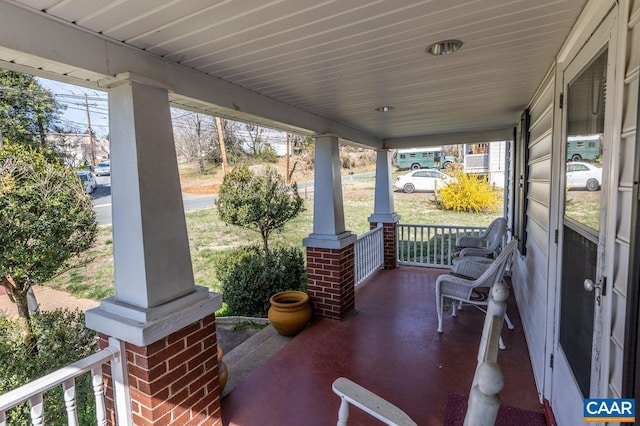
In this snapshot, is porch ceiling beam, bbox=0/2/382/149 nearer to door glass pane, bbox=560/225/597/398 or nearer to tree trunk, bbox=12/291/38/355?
door glass pane, bbox=560/225/597/398

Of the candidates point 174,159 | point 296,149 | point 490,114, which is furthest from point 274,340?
point 296,149

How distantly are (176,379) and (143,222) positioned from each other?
0.96 m

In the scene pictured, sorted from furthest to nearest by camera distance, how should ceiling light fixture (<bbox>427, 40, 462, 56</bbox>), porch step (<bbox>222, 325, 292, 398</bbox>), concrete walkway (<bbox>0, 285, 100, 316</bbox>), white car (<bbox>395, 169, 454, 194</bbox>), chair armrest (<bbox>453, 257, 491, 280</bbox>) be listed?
white car (<bbox>395, 169, 454, 194</bbox>), concrete walkway (<bbox>0, 285, 100, 316</bbox>), chair armrest (<bbox>453, 257, 491, 280</bbox>), porch step (<bbox>222, 325, 292, 398</bbox>), ceiling light fixture (<bbox>427, 40, 462, 56</bbox>)

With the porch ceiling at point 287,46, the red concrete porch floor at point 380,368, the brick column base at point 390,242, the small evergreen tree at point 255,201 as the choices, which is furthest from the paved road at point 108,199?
the brick column base at point 390,242

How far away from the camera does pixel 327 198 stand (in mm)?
3979

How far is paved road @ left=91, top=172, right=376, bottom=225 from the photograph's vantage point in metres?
6.80

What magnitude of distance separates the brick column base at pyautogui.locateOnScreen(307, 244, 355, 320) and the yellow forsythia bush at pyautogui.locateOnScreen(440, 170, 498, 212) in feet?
29.0

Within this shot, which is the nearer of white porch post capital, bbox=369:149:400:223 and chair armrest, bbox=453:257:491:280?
chair armrest, bbox=453:257:491:280

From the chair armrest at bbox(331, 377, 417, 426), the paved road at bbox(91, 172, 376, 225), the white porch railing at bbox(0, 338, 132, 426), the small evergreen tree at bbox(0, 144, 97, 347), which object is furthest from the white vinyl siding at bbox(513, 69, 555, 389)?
the small evergreen tree at bbox(0, 144, 97, 347)

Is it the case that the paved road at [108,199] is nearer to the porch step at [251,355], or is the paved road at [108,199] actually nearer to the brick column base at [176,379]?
the brick column base at [176,379]

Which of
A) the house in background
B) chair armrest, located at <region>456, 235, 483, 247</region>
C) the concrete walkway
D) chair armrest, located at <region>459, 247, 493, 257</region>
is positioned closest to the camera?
the house in background

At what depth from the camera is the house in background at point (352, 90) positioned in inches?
47.8

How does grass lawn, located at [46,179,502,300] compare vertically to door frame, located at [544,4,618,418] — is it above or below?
below

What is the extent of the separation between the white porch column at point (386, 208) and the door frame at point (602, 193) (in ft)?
12.7
